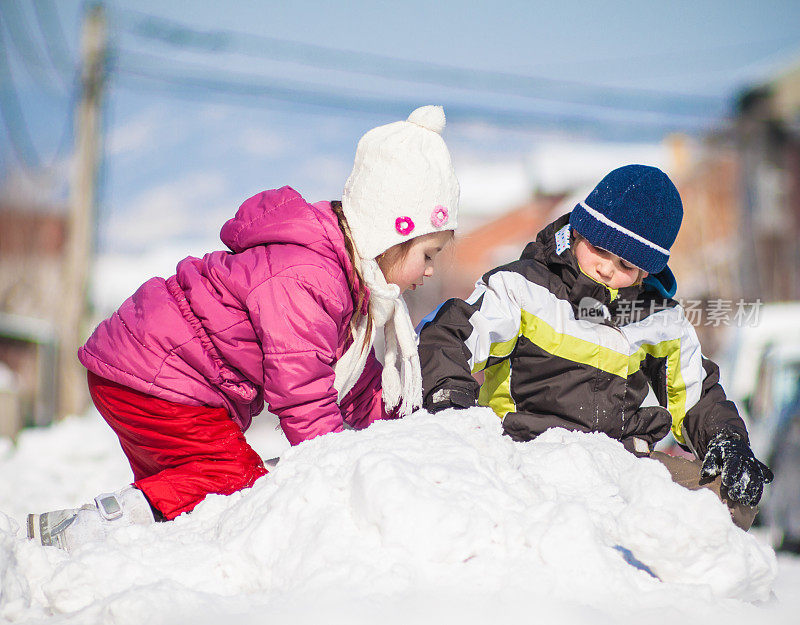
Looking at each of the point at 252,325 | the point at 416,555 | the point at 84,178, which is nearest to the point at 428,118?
the point at 252,325

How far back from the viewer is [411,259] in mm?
2906

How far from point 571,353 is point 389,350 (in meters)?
0.70

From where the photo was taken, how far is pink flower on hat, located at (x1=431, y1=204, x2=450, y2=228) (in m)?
2.84

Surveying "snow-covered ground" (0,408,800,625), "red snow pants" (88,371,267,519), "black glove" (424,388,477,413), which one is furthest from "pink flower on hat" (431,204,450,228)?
"red snow pants" (88,371,267,519)

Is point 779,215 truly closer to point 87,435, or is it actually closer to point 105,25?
point 105,25

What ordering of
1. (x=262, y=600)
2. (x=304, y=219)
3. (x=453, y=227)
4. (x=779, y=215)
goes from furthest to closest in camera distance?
(x=779, y=215) < (x=453, y=227) < (x=304, y=219) < (x=262, y=600)

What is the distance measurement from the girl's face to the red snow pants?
0.76 m

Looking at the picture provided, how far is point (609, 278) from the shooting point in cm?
Result: 316

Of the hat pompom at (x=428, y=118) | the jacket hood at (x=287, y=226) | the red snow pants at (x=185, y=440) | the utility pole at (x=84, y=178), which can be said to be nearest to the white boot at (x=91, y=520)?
the red snow pants at (x=185, y=440)

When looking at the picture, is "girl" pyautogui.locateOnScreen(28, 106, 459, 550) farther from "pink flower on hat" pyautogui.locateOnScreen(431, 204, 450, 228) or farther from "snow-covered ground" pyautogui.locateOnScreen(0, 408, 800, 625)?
"snow-covered ground" pyautogui.locateOnScreen(0, 408, 800, 625)

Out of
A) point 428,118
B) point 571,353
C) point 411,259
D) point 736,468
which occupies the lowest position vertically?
point 736,468

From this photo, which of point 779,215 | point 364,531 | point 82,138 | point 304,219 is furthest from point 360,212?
point 779,215

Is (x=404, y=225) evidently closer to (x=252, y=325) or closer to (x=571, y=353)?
(x=252, y=325)

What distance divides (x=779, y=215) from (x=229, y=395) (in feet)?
55.7
